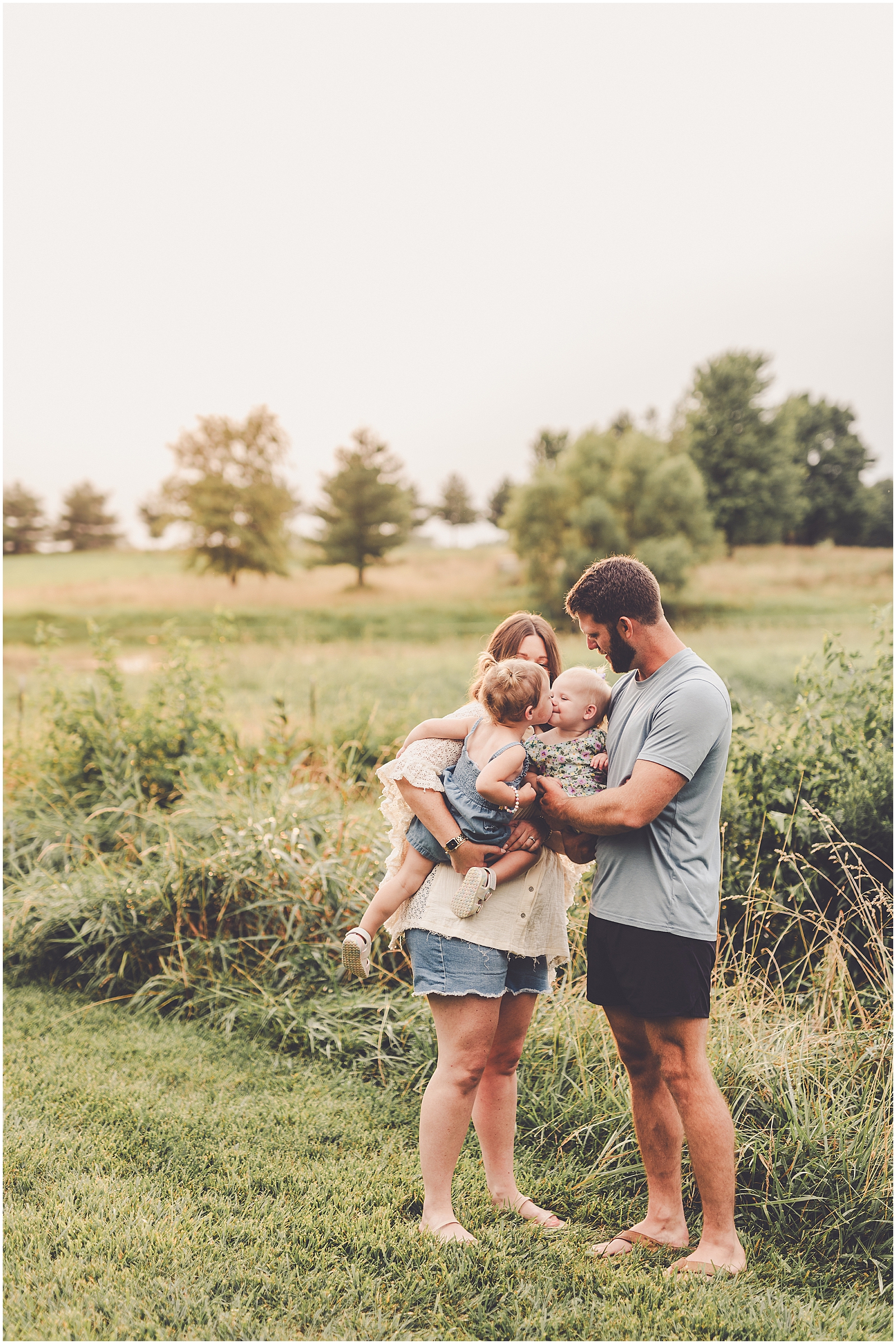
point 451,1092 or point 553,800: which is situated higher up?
point 553,800

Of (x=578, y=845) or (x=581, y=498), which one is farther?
(x=581, y=498)

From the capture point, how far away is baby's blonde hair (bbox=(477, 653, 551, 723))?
264 centimetres

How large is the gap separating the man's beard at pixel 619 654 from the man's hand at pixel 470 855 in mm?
665

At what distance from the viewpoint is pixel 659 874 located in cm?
261

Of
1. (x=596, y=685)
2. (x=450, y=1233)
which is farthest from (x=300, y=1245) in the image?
(x=596, y=685)

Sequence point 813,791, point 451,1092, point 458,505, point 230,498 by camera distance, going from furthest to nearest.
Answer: point 458,505
point 230,498
point 813,791
point 451,1092

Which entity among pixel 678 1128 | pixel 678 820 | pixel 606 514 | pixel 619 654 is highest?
pixel 606 514

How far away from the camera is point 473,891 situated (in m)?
2.60

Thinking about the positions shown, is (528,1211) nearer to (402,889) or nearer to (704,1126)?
(704,1126)

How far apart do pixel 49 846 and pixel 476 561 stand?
24.8m

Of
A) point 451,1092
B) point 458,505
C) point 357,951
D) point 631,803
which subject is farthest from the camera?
point 458,505

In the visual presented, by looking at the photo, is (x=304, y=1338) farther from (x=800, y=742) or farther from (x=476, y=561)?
(x=476, y=561)

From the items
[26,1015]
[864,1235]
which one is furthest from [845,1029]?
[26,1015]

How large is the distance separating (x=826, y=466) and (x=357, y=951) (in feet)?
141
